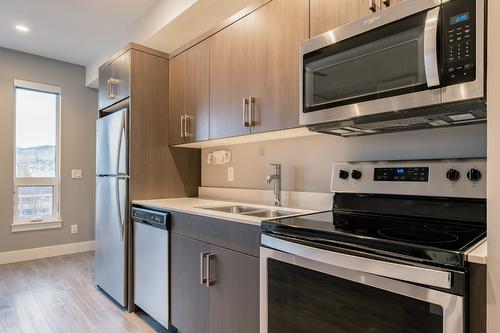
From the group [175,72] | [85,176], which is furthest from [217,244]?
[85,176]

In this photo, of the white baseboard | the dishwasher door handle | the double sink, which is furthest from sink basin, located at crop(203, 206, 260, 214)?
the white baseboard

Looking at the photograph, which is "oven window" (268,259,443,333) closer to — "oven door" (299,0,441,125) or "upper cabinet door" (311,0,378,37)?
"oven door" (299,0,441,125)

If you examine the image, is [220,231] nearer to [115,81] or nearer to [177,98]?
[177,98]

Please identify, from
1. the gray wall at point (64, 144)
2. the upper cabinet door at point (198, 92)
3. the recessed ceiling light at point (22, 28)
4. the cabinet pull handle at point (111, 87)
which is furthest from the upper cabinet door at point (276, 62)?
the gray wall at point (64, 144)

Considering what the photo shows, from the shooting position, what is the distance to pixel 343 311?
108 cm

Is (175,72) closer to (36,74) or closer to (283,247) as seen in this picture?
(283,247)

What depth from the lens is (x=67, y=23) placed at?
3.12 meters

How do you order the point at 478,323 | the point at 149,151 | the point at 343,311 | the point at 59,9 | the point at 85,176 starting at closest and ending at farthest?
the point at 478,323
the point at 343,311
the point at 149,151
the point at 59,9
the point at 85,176

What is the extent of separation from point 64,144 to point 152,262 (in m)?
2.83

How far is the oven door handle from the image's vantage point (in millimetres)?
849

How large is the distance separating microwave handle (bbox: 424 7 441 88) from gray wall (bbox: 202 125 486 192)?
471mm

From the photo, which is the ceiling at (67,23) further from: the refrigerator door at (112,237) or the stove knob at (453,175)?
the stove knob at (453,175)

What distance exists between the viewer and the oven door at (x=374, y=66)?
1.11 metres

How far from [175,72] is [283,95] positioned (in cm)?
125
